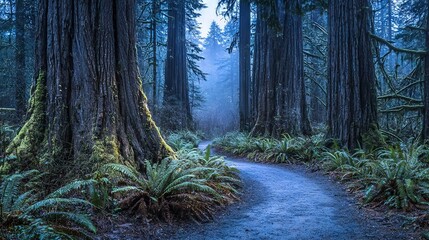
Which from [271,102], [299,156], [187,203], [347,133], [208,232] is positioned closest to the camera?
[208,232]

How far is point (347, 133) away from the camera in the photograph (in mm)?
7688

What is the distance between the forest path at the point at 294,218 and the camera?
3.47 meters

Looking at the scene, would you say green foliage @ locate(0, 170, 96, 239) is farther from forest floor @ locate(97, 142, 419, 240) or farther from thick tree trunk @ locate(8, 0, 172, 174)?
thick tree trunk @ locate(8, 0, 172, 174)

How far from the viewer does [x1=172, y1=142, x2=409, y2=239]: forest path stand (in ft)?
11.4

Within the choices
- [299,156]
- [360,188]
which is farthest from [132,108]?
[299,156]

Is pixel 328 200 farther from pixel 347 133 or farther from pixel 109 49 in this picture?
pixel 109 49

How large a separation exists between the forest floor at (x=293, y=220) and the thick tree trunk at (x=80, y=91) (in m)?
1.76

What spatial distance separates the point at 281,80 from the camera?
1203cm

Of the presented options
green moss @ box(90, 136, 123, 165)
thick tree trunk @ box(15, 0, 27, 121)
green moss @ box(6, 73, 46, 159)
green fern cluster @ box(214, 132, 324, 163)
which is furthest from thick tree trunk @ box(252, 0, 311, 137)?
thick tree trunk @ box(15, 0, 27, 121)

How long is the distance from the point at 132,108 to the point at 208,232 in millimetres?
2735

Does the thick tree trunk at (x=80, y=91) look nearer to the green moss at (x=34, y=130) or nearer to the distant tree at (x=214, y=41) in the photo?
the green moss at (x=34, y=130)

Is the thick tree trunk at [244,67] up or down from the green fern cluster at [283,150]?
up

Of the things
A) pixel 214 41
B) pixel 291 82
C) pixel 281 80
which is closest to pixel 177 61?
pixel 281 80

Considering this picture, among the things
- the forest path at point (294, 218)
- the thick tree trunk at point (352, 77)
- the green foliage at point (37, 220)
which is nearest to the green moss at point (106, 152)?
the green foliage at point (37, 220)
